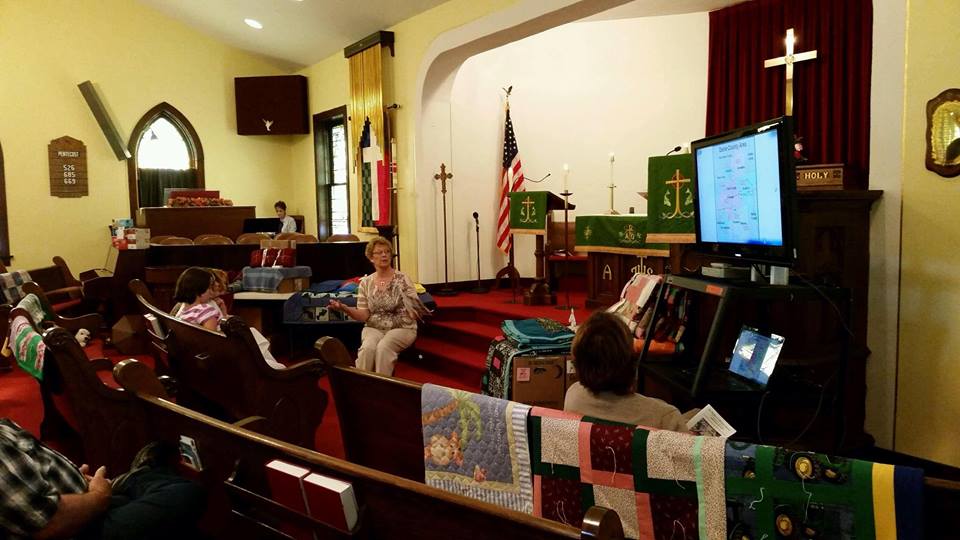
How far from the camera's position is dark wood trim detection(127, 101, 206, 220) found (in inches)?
375

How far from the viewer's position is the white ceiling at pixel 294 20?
731 cm

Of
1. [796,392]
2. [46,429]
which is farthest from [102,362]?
[796,392]

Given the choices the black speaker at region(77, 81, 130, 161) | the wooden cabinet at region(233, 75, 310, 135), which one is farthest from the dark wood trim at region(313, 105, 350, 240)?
the black speaker at region(77, 81, 130, 161)

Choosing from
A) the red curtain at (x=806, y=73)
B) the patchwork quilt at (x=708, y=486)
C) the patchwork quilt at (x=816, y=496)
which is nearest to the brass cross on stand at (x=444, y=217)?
the red curtain at (x=806, y=73)

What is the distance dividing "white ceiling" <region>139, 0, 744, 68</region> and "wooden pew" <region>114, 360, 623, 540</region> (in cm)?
582

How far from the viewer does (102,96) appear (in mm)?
9234

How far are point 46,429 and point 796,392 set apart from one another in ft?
12.5

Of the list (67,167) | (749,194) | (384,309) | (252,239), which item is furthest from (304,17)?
(749,194)

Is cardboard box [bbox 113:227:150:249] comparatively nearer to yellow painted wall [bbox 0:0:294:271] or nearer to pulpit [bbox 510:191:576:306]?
yellow painted wall [bbox 0:0:294:271]

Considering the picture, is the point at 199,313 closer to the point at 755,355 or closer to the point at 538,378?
the point at 538,378

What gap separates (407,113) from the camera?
748 centimetres

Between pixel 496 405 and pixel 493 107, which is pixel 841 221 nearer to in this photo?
pixel 496 405

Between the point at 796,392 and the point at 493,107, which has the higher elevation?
the point at 493,107

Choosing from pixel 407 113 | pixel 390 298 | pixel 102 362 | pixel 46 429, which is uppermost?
pixel 407 113
